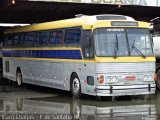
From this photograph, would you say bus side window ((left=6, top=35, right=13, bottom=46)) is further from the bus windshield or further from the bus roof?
the bus windshield

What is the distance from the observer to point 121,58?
1488cm

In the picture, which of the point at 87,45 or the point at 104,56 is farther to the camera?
the point at 87,45

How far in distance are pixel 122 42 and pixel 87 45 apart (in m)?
1.21

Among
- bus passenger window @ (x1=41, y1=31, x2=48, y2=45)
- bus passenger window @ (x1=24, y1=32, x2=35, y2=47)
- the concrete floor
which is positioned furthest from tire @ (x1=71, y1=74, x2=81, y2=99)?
bus passenger window @ (x1=24, y1=32, x2=35, y2=47)

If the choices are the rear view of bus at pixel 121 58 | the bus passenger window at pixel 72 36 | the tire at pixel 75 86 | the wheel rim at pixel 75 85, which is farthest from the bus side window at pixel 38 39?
the rear view of bus at pixel 121 58

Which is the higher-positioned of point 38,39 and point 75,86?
point 38,39

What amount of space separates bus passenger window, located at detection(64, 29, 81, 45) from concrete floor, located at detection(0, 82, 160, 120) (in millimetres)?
2107

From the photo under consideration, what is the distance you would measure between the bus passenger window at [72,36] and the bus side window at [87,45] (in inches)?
18.1

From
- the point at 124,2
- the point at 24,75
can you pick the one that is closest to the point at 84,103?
the point at 24,75

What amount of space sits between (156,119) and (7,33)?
14.5 metres

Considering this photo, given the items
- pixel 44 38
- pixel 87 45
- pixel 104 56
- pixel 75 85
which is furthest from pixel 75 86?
pixel 44 38

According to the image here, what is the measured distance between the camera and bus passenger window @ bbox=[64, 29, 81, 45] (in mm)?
15863

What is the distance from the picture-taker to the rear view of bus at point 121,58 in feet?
48.2

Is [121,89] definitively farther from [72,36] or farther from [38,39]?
[38,39]
